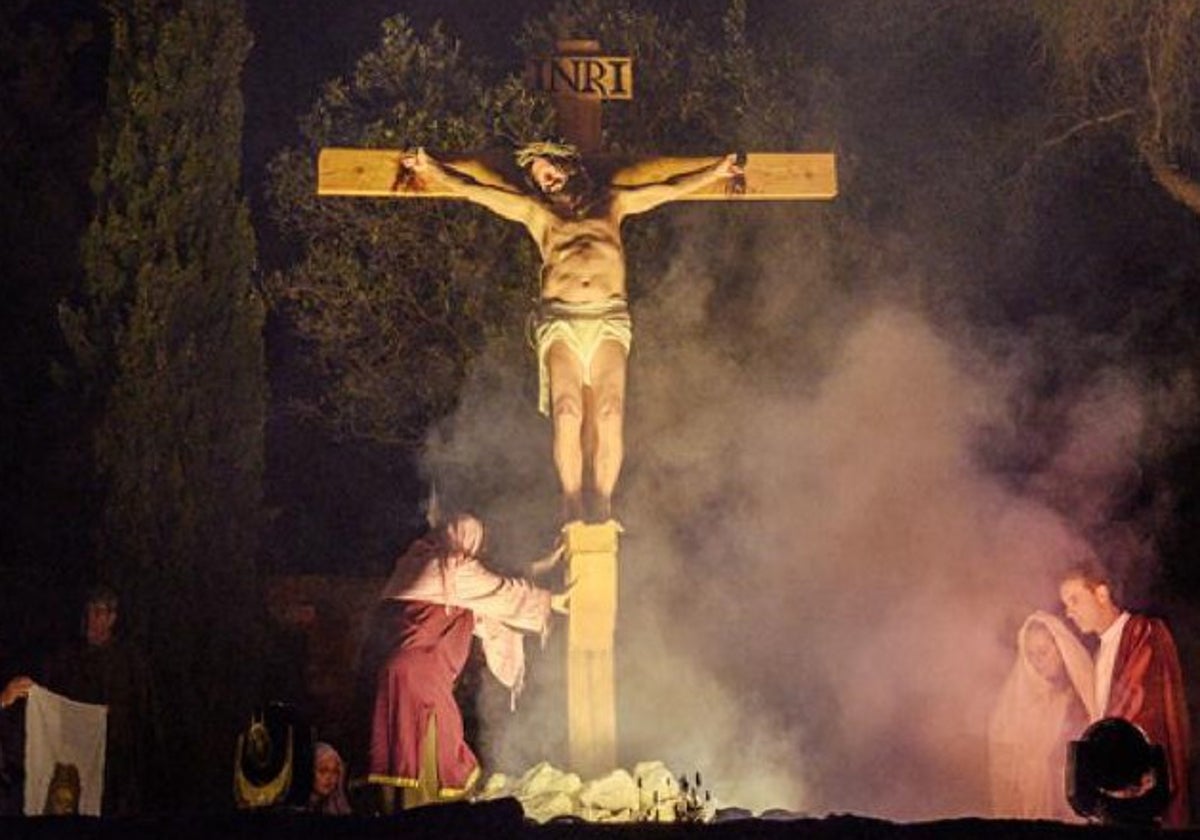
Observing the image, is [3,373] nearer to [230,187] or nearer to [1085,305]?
[230,187]

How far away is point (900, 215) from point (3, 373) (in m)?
7.46

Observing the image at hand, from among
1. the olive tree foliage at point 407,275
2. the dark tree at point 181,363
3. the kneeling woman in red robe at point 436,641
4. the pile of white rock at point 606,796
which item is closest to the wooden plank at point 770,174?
the kneeling woman in red robe at point 436,641

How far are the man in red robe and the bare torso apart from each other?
2.80 m

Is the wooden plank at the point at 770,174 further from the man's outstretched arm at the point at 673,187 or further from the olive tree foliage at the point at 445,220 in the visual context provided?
the olive tree foliage at the point at 445,220

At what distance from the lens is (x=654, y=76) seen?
18922 millimetres

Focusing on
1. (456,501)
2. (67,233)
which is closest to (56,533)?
(67,233)

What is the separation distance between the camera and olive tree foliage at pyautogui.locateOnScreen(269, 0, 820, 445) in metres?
18.5

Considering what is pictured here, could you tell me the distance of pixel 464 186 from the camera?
11.3m

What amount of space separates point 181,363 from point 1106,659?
20.8ft

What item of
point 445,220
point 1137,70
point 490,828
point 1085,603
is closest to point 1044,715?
point 1085,603

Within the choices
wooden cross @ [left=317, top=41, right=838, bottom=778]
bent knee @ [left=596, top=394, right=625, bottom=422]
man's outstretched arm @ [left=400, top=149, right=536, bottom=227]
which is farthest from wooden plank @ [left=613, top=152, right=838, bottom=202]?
bent knee @ [left=596, top=394, right=625, bottom=422]

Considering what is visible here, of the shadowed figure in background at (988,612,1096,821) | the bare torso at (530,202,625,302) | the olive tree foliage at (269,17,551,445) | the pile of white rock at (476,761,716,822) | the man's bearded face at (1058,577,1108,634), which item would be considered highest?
the olive tree foliage at (269,17,551,445)

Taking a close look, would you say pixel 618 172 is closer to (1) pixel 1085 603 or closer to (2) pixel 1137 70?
(1) pixel 1085 603

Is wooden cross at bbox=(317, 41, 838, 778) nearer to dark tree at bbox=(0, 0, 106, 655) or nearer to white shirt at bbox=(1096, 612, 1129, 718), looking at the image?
white shirt at bbox=(1096, 612, 1129, 718)
